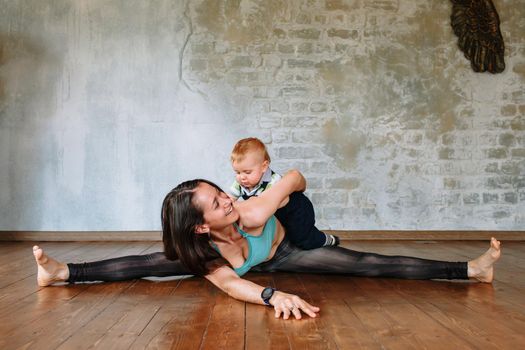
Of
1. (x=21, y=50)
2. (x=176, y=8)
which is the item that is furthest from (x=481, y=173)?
(x=21, y=50)

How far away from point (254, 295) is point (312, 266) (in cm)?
82

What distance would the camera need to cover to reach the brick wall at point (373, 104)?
609cm

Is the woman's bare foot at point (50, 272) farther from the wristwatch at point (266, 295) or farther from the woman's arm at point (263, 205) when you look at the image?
the wristwatch at point (266, 295)

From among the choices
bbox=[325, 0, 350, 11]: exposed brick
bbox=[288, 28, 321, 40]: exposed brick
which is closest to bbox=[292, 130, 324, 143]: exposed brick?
bbox=[288, 28, 321, 40]: exposed brick

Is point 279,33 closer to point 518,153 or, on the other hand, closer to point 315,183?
point 315,183

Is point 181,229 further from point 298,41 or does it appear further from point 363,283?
point 298,41

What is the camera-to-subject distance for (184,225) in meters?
2.63

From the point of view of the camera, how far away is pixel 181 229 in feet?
8.66

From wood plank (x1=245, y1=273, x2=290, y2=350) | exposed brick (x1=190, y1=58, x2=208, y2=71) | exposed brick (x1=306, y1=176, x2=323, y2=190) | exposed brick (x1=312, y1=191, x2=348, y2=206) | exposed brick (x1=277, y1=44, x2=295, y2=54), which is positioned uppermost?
exposed brick (x1=277, y1=44, x2=295, y2=54)

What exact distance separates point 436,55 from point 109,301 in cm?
478

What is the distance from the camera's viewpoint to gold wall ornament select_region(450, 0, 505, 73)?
20.2 ft

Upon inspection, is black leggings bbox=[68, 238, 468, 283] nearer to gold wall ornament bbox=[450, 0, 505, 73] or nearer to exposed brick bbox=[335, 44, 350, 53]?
exposed brick bbox=[335, 44, 350, 53]

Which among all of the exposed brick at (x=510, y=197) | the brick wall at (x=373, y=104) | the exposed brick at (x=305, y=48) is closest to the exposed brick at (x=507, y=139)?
the brick wall at (x=373, y=104)

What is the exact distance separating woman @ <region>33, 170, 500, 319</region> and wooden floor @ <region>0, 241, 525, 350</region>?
0.07m
